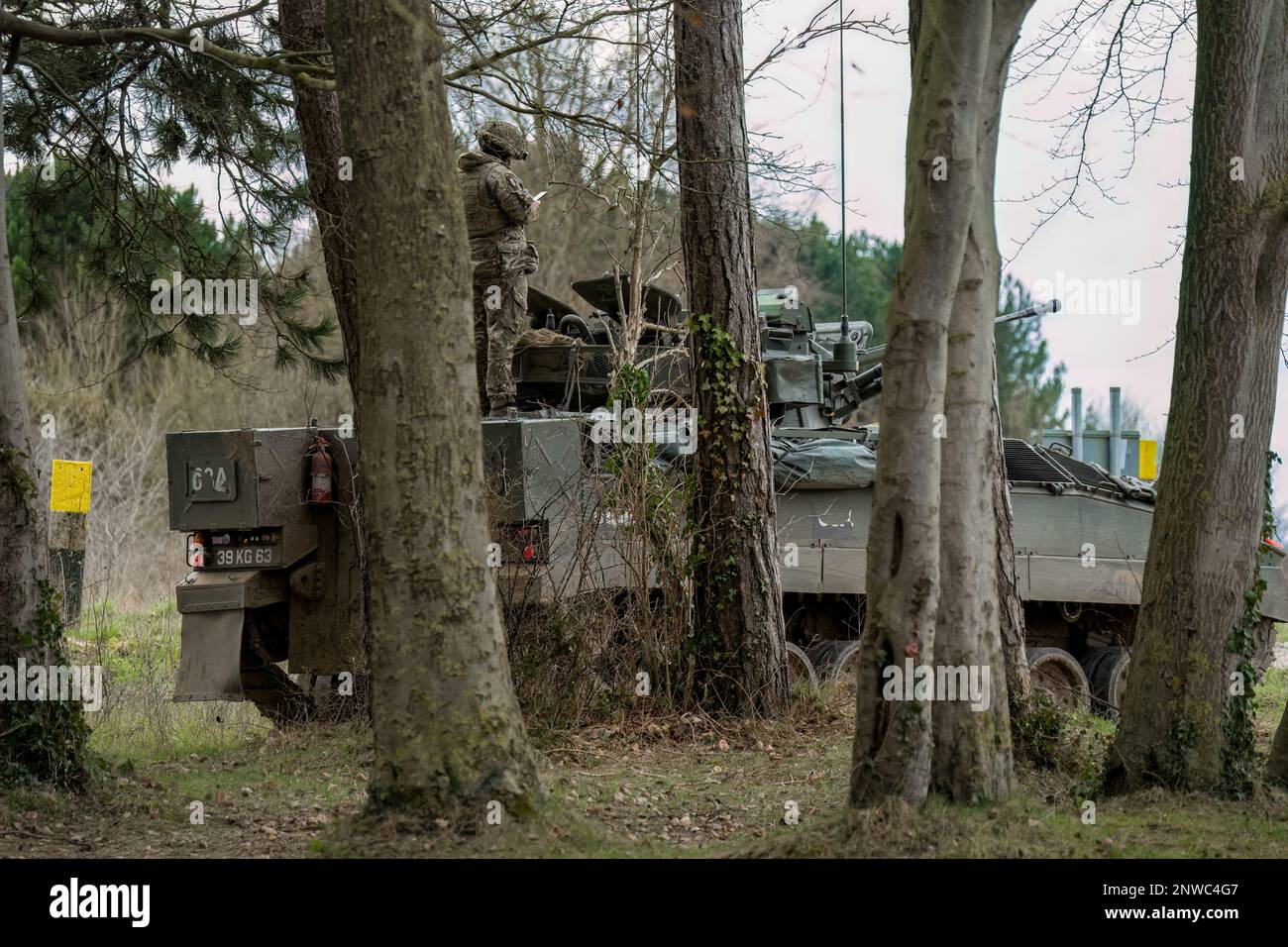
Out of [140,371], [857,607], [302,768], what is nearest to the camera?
[302,768]

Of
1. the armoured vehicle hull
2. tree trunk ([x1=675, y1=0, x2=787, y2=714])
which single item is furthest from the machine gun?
tree trunk ([x1=675, y1=0, x2=787, y2=714])

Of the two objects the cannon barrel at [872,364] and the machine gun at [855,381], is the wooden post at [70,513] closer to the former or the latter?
the machine gun at [855,381]

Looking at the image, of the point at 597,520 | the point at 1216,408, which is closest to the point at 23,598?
the point at 597,520

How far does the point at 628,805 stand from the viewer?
7.37 meters

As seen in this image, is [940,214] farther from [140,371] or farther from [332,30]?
[140,371]

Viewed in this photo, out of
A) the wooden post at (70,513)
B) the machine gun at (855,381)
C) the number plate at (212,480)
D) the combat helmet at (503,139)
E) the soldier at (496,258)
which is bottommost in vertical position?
the wooden post at (70,513)

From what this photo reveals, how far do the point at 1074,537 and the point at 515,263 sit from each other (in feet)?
18.3

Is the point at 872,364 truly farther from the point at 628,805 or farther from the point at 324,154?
the point at 628,805

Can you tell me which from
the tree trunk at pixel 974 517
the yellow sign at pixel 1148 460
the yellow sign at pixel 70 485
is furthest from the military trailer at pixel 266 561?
the yellow sign at pixel 1148 460

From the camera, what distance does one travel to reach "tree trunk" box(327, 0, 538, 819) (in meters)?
5.20

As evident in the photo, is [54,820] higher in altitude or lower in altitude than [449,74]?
lower

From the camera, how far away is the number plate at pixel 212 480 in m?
9.27

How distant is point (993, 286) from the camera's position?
5.89 metres
